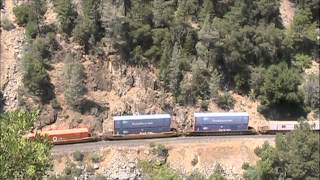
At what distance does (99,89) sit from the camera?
9194 centimetres

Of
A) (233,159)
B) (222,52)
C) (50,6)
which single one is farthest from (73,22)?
(233,159)

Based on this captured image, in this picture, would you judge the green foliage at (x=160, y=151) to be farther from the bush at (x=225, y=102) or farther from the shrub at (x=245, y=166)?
the bush at (x=225, y=102)

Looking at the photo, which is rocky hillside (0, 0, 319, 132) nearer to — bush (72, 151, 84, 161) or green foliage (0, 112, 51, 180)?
bush (72, 151, 84, 161)

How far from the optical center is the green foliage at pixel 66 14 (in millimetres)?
91688

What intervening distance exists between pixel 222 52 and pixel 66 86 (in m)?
25.7

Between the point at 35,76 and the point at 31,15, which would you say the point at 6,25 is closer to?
the point at 31,15

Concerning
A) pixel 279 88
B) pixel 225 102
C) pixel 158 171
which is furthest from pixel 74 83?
pixel 279 88

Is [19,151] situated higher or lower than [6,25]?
lower

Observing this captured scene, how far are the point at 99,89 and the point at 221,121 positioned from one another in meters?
19.7

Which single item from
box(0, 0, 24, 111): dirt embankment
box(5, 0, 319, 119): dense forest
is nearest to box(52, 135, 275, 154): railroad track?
box(5, 0, 319, 119): dense forest

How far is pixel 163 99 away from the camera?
92.4 meters

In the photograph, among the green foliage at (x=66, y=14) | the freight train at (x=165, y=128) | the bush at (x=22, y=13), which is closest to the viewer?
the freight train at (x=165, y=128)

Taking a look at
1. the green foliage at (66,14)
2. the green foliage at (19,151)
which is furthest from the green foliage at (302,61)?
the green foliage at (19,151)

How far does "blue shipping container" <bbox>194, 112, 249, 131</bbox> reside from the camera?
289 feet
